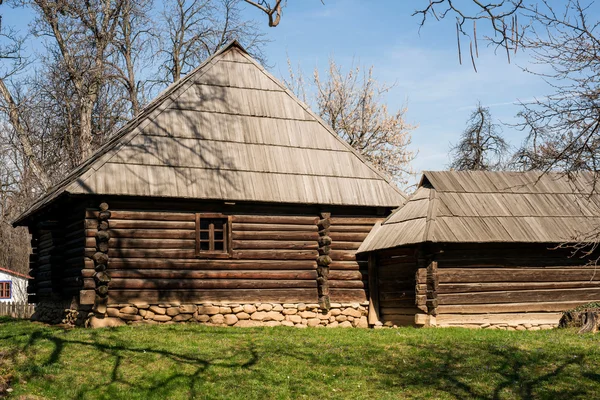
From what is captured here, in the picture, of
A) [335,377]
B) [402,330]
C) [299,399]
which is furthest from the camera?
[402,330]

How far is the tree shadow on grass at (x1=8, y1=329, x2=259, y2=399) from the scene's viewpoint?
11.7 m

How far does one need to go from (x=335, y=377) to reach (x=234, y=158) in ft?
25.0

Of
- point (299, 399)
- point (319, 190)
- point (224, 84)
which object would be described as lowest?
point (299, 399)

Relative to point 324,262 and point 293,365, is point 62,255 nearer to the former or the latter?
point 324,262

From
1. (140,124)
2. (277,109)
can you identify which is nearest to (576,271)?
(277,109)

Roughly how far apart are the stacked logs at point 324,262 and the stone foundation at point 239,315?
25 centimetres

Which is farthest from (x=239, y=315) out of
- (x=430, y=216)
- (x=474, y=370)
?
(x=474, y=370)

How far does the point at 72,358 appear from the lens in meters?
13.2

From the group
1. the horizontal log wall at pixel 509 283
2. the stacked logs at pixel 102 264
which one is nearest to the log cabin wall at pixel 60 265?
the stacked logs at pixel 102 264

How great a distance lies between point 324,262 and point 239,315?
7.93ft

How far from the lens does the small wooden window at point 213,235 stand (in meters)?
17.8

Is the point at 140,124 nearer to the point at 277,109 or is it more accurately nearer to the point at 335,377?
the point at 277,109

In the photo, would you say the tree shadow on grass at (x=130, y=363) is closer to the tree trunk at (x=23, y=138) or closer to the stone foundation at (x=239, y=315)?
the stone foundation at (x=239, y=315)

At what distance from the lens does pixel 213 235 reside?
18.1 metres
